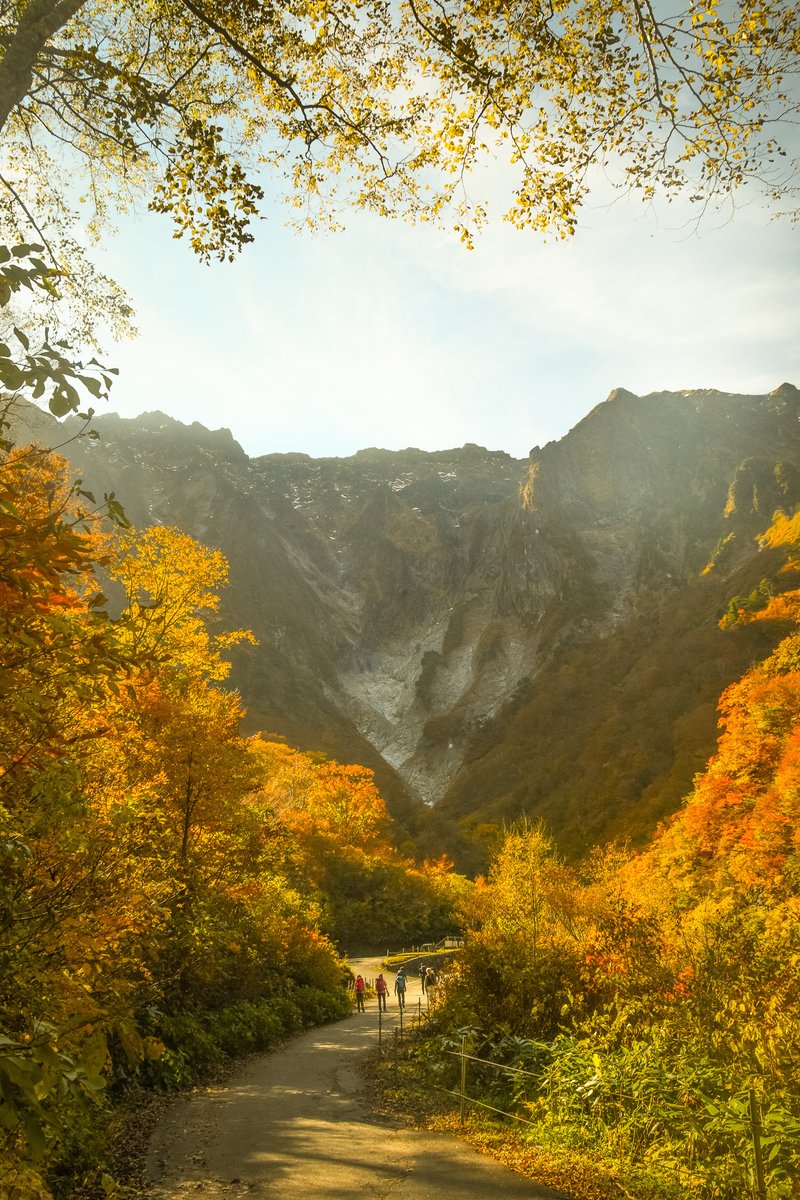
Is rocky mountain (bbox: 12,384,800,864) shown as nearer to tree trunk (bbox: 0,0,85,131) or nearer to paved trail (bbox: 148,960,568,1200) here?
paved trail (bbox: 148,960,568,1200)

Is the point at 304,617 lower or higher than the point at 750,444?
lower

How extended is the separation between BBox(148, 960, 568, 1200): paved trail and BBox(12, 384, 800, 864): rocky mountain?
50.0m

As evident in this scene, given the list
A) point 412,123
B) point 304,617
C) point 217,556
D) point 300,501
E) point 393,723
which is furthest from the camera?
point 300,501

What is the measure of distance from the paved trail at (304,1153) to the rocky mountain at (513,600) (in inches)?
1968

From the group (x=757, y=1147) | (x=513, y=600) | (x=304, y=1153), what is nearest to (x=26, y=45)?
(x=757, y=1147)

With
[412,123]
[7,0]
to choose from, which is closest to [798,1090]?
[412,123]

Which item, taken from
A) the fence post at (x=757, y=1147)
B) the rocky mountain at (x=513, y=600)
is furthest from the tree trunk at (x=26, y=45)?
the rocky mountain at (x=513, y=600)

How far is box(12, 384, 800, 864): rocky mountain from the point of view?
3008 inches

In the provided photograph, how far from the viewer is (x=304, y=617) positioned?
409 ft

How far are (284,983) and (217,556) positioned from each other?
12.2 meters

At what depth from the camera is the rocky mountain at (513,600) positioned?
76.4 meters

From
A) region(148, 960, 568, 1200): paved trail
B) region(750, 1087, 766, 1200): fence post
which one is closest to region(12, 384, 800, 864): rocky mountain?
region(148, 960, 568, 1200): paved trail

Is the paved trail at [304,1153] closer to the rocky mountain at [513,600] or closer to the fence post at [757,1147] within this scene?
the fence post at [757,1147]

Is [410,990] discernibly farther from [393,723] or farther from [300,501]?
[300,501]
